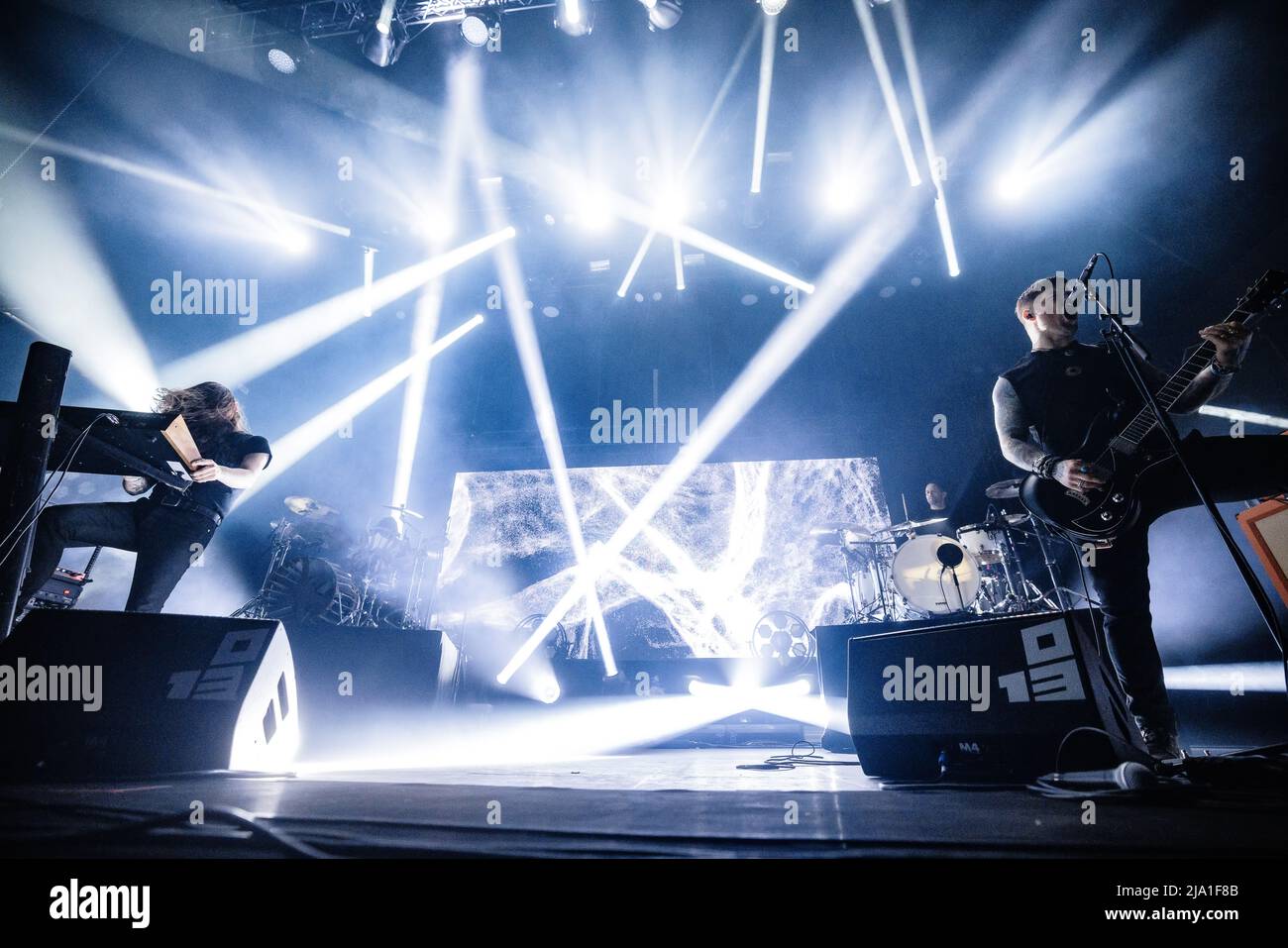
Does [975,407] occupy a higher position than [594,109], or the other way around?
[594,109]

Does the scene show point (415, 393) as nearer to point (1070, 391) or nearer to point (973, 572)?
point (973, 572)

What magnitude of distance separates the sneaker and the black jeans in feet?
12.9

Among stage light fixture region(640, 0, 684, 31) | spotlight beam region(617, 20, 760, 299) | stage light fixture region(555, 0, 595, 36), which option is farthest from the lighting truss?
spotlight beam region(617, 20, 760, 299)

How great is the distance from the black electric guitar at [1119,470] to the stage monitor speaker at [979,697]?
62 cm

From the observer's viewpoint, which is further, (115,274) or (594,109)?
(115,274)

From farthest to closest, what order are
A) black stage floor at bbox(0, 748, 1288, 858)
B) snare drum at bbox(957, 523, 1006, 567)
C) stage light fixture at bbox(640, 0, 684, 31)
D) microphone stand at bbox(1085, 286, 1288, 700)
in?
snare drum at bbox(957, 523, 1006, 567)
stage light fixture at bbox(640, 0, 684, 31)
microphone stand at bbox(1085, 286, 1288, 700)
black stage floor at bbox(0, 748, 1288, 858)

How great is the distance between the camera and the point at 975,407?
712cm

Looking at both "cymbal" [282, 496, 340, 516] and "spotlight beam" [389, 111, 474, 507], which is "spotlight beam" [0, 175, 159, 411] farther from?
"spotlight beam" [389, 111, 474, 507]

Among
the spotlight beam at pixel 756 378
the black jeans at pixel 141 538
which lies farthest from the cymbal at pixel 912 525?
the black jeans at pixel 141 538

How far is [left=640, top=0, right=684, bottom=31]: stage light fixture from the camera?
14.6ft

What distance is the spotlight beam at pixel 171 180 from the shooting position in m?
4.91
